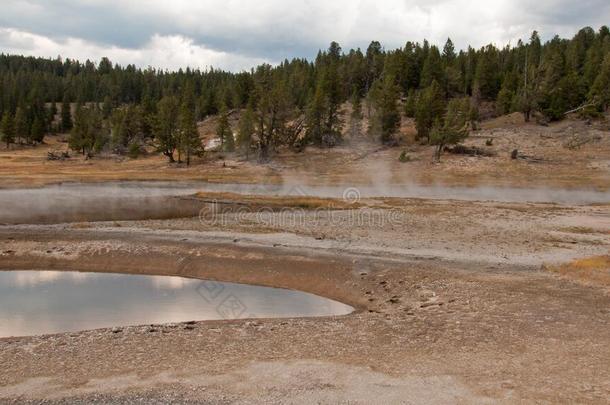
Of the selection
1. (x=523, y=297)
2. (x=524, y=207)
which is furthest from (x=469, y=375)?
(x=524, y=207)

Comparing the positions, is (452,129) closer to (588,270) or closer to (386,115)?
(386,115)

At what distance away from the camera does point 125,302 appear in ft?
76.4

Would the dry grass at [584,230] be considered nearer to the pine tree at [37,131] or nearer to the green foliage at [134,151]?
the green foliage at [134,151]

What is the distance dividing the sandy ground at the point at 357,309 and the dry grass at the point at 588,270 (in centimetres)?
13

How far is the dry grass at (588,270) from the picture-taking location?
2467 centimetres

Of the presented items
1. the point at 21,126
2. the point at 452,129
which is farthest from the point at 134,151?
the point at 452,129

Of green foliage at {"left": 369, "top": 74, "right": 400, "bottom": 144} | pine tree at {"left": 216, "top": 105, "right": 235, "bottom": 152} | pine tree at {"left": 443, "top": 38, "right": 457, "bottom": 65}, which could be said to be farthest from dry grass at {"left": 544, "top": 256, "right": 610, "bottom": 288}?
pine tree at {"left": 443, "top": 38, "right": 457, "bottom": 65}

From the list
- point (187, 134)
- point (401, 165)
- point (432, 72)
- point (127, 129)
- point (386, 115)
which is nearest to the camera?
point (401, 165)

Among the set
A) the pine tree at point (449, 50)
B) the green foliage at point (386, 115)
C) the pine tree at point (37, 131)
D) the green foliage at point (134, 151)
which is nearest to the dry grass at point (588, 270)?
the green foliage at point (386, 115)

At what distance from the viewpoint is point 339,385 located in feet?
45.3

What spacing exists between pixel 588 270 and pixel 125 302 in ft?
75.4

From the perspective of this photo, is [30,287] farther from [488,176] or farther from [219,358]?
[488,176]

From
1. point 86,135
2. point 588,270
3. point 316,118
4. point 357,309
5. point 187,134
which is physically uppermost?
point 316,118

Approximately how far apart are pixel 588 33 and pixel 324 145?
333ft
